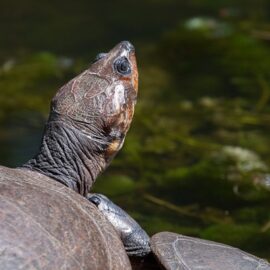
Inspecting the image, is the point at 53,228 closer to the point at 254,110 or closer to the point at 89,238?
the point at 89,238

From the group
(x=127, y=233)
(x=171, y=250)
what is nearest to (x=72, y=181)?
(x=127, y=233)

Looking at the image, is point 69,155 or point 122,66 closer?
point 69,155

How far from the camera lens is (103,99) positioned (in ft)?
9.71

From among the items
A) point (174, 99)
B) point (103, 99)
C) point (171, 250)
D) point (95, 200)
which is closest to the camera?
point (171, 250)

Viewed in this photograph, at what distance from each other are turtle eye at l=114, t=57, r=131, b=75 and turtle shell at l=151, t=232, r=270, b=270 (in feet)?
1.85

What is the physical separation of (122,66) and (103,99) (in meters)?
0.21

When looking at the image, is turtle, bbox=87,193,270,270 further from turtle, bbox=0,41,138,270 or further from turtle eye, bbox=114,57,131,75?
turtle eye, bbox=114,57,131,75

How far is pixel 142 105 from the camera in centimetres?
555

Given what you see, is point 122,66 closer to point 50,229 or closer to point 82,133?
point 82,133

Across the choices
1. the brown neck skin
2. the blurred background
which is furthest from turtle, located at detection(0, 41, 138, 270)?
the blurred background

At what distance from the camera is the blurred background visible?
421cm

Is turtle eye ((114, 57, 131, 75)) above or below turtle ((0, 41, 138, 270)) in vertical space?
above

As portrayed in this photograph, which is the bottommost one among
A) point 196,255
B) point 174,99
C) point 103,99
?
point 174,99

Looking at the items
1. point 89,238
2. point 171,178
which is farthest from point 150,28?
point 89,238
